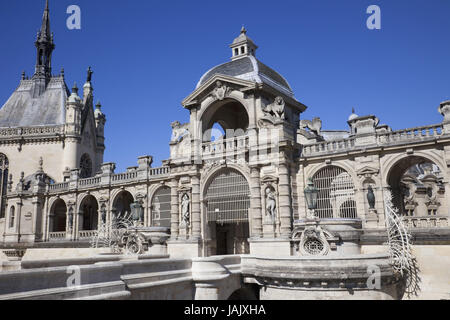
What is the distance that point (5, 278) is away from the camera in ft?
31.3

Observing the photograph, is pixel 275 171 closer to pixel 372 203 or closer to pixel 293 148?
pixel 293 148

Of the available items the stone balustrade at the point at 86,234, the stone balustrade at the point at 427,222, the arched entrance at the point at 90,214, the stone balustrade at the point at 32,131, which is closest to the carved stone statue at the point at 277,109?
the stone balustrade at the point at 427,222

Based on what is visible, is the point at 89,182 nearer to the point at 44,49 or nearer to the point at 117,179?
the point at 117,179

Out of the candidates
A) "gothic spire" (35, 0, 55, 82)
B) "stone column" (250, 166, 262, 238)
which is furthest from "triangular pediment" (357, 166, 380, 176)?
"gothic spire" (35, 0, 55, 82)

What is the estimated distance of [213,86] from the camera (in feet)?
84.8

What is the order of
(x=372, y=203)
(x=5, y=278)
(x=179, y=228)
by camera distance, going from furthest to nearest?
(x=179, y=228), (x=372, y=203), (x=5, y=278)

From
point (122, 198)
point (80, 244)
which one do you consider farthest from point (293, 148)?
point (80, 244)

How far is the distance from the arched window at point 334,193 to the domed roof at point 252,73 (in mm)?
7045

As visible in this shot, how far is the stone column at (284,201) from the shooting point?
72.4 ft

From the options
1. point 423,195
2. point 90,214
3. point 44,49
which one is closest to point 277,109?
point 423,195

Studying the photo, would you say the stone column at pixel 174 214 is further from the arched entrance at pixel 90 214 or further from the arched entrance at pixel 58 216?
the arched entrance at pixel 58 216

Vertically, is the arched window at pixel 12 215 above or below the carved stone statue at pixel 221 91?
below

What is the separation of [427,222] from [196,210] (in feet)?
42.4
